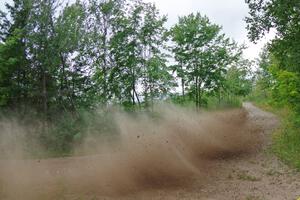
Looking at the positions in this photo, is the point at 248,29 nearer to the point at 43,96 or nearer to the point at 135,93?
the point at 135,93

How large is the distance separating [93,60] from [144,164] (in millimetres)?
18712

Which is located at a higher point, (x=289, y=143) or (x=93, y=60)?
(x=93, y=60)

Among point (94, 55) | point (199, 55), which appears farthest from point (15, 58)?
point (199, 55)

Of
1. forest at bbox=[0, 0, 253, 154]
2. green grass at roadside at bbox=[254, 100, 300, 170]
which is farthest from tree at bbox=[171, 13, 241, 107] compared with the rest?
green grass at roadside at bbox=[254, 100, 300, 170]

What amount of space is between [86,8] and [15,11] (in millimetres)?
6204

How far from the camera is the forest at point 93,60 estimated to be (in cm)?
2736

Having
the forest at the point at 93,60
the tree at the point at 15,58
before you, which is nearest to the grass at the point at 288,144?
the forest at the point at 93,60

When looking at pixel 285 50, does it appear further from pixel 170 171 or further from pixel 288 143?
pixel 170 171

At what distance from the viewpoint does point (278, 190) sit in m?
11.8

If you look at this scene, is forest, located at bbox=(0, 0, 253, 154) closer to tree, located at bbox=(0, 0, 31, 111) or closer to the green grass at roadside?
tree, located at bbox=(0, 0, 31, 111)

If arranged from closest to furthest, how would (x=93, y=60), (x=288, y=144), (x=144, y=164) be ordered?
(x=144, y=164) → (x=288, y=144) → (x=93, y=60)

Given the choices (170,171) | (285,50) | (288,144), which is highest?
(285,50)

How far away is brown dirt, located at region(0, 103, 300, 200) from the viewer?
11.6 m

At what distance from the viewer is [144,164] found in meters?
14.2
